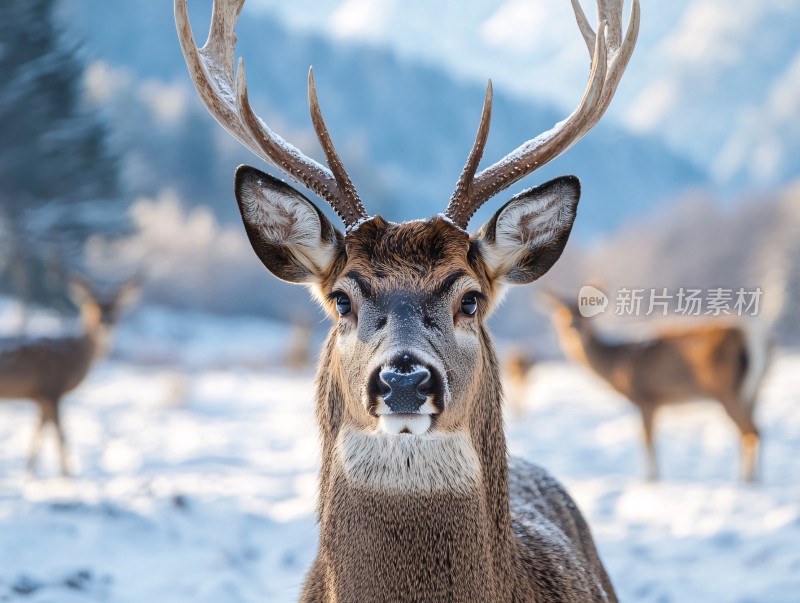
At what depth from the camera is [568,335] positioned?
10.1 m

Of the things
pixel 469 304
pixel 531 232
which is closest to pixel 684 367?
pixel 531 232

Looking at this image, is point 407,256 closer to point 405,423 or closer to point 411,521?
point 405,423

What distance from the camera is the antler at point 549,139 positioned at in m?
2.74

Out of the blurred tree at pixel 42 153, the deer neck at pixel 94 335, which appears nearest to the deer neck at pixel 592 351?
the deer neck at pixel 94 335

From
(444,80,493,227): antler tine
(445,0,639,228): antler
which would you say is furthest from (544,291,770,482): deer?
(444,80,493,227): antler tine

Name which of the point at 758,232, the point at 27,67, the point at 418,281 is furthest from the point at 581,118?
the point at 758,232

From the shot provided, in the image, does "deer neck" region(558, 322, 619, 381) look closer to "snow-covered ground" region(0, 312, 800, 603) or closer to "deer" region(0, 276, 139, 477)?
"snow-covered ground" region(0, 312, 800, 603)

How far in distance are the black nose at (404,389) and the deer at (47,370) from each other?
6.51 metres

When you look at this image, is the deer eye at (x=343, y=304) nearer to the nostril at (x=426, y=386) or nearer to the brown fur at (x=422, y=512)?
the brown fur at (x=422, y=512)

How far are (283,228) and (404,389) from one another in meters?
0.84

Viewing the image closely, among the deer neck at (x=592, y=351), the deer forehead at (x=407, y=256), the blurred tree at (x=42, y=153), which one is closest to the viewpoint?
the deer forehead at (x=407, y=256)

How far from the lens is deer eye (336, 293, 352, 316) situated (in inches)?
99.2

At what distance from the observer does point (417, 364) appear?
2.15m

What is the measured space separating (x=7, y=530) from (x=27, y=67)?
55.4 feet
